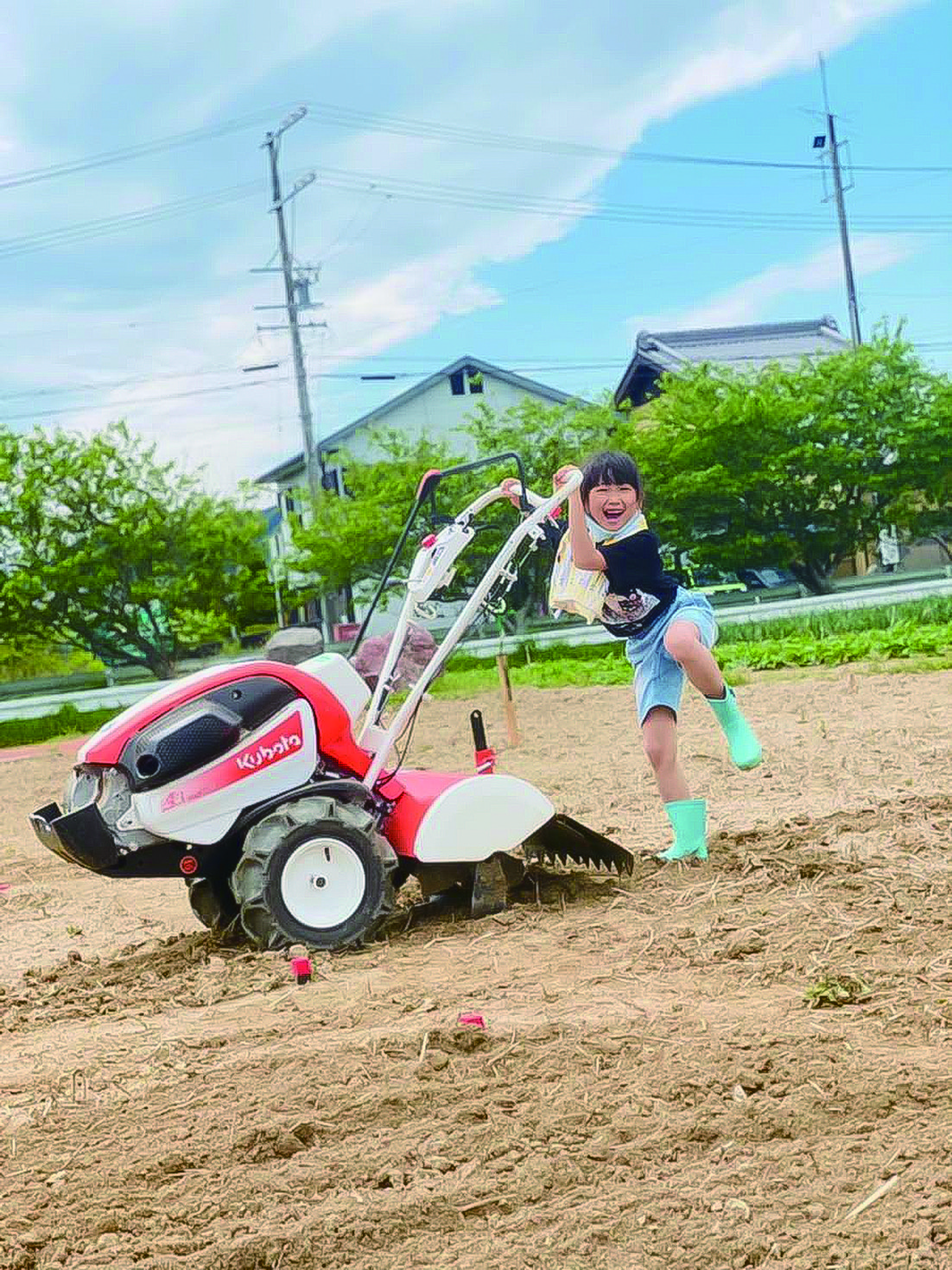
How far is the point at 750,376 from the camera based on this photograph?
24.1 metres

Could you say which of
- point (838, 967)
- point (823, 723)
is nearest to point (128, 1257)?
point (838, 967)

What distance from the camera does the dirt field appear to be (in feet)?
8.20

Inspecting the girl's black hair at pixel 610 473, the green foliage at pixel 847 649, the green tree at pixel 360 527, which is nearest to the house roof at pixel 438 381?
the green tree at pixel 360 527

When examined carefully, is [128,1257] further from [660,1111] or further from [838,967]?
[838,967]

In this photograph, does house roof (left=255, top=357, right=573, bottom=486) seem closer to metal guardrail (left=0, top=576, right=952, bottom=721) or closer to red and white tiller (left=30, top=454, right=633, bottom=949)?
metal guardrail (left=0, top=576, right=952, bottom=721)

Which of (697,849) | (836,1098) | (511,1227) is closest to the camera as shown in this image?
(511,1227)

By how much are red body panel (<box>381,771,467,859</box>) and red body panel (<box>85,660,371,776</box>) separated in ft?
0.43

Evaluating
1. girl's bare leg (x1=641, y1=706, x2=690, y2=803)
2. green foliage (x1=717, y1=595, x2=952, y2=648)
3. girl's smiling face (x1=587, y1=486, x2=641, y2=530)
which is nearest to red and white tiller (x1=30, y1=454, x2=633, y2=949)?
girl's smiling face (x1=587, y1=486, x2=641, y2=530)

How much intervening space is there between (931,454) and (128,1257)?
22128mm

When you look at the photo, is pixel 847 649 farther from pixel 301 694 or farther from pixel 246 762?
pixel 246 762

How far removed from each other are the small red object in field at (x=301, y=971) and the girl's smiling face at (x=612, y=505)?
1.88 m

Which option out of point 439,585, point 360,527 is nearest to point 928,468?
point 360,527

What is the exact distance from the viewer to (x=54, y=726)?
18.5 metres

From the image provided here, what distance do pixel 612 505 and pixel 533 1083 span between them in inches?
101
